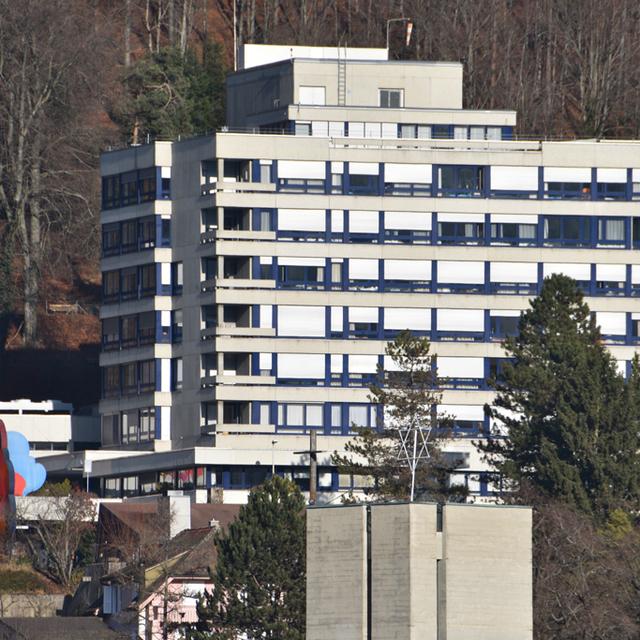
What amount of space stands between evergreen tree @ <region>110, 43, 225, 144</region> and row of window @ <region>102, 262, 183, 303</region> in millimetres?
17166

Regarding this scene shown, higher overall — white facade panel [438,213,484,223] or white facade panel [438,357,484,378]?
white facade panel [438,213,484,223]

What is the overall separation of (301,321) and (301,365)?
2211mm

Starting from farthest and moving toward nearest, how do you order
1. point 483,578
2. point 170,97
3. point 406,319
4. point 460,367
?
1. point 170,97
2. point 460,367
3. point 406,319
4. point 483,578

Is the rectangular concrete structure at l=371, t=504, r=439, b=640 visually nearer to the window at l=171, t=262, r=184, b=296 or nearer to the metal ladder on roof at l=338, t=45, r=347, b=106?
the window at l=171, t=262, r=184, b=296

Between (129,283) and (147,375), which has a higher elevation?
(129,283)

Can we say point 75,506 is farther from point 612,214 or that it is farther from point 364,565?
point 364,565

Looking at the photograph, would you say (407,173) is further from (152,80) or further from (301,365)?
(152,80)

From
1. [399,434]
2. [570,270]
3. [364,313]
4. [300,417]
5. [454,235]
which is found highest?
[454,235]

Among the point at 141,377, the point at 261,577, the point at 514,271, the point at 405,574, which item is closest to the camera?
the point at 405,574

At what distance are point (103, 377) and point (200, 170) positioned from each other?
13.0 m

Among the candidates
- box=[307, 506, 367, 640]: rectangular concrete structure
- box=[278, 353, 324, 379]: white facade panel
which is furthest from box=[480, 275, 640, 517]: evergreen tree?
box=[307, 506, 367, 640]: rectangular concrete structure

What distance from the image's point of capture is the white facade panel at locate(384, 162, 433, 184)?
14175 cm

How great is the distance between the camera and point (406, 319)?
141 meters

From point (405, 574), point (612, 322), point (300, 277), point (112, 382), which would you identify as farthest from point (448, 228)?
point (405, 574)
